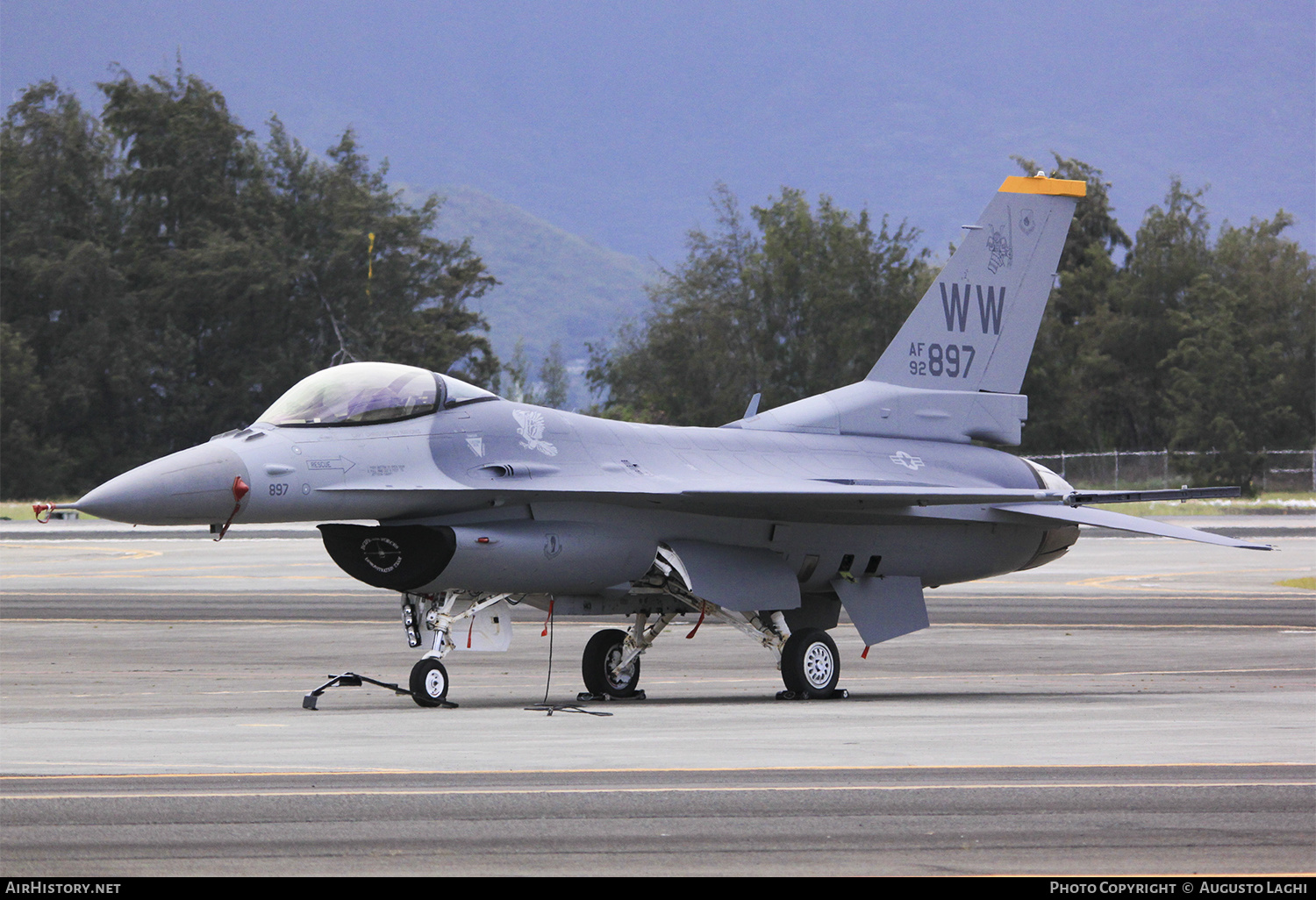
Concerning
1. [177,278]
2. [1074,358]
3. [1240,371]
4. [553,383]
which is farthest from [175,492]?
[553,383]

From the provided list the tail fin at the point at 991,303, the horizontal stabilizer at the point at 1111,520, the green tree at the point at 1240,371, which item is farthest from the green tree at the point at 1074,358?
the horizontal stabilizer at the point at 1111,520

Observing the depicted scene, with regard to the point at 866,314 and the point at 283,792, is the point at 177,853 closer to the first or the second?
the point at 283,792

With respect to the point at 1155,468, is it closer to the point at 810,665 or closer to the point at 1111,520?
the point at 1111,520

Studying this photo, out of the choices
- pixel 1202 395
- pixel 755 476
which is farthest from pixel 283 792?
pixel 1202 395

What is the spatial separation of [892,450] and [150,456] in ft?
226

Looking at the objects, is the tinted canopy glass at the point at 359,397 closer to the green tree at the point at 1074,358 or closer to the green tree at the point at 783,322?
the green tree at the point at 1074,358

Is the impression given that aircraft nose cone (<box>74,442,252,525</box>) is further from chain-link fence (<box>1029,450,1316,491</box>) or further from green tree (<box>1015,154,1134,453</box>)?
green tree (<box>1015,154,1134,453</box>)

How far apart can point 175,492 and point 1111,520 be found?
987 centimetres

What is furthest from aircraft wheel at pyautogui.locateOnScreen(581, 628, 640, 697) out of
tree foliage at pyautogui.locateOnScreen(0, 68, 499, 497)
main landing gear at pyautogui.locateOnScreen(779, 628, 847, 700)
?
tree foliage at pyautogui.locateOnScreen(0, 68, 499, 497)

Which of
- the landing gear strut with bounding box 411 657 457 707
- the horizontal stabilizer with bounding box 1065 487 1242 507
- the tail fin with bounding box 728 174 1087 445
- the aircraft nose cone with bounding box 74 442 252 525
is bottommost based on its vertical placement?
the landing gear strut with bounding box 411 657 457 707

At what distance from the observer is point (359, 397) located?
14.0 metres

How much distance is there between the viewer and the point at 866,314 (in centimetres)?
8288

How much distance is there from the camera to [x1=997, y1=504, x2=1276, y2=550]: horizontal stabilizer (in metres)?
15.8

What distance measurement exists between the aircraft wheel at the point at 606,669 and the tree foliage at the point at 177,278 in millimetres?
63453
